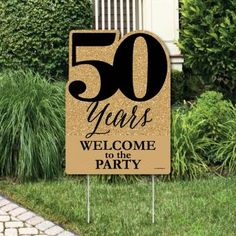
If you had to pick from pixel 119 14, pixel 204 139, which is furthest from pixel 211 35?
pixel 119 14

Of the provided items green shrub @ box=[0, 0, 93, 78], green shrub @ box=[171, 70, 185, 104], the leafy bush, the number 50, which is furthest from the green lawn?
green shrub @ box=[0, 0, 93, 78]

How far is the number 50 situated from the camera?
5.67 m

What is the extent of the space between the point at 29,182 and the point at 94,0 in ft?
14.8

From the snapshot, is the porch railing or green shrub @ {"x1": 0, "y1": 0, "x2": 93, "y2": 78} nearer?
green shrub @ {"x1": 0, "y1": 0, "x2": 93, "y2": 78}

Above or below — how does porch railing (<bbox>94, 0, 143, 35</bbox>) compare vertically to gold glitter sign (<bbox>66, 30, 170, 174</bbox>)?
above

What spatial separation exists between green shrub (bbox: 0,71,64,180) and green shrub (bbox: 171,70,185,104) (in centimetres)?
301

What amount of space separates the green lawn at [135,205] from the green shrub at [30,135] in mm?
180

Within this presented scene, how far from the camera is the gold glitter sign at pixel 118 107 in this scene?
18.8 ft

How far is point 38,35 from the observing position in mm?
10008

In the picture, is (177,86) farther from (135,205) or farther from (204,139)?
(135,205)

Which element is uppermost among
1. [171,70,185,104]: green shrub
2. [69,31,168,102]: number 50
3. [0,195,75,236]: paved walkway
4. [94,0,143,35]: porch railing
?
[94,0,143,35]: porch railing

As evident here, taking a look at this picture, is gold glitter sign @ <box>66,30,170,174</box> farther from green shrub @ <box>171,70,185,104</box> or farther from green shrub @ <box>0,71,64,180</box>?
green shrub @ <box>171,70,185,104</box>

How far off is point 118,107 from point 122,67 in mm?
348

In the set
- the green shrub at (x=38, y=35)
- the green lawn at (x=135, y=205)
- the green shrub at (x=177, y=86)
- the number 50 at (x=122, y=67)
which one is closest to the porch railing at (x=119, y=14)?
the green shrub at (x=38, y=35)
